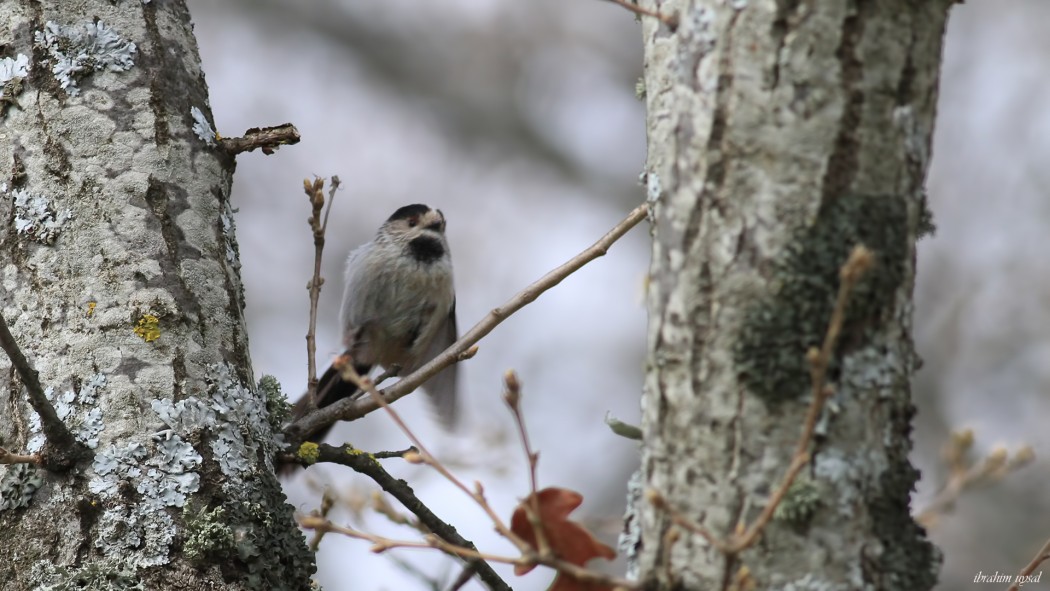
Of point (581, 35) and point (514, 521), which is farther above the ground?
point (581, 35)

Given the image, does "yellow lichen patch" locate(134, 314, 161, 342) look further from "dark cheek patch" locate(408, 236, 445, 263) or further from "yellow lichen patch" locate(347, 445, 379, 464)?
"dark cheek patch" locate(408, 236, 445, 263)

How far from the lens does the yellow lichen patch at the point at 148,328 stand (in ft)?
7.61

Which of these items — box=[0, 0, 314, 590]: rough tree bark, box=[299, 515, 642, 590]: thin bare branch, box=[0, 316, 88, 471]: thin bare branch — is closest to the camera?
box=[299, 515, 642, 590]: thin bare branch

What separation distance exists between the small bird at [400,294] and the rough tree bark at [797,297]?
391 centimetres

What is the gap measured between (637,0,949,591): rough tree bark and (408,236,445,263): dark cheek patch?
3935 mm

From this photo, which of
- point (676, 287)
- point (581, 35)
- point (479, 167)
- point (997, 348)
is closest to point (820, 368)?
point (676, 287)

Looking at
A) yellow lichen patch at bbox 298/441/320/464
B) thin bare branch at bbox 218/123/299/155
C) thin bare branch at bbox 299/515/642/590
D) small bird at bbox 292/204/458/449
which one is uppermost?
small bird at bbox 292/204/458/449

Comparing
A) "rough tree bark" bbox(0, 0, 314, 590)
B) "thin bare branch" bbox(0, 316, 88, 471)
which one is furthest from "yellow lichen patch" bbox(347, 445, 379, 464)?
"thin bare branch" bbox(0, 316, 88, 471)

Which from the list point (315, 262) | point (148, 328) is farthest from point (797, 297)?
point (315, 262)

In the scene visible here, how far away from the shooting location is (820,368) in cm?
127

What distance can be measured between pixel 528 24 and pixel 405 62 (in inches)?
54.3

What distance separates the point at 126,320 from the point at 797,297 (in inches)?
60.8

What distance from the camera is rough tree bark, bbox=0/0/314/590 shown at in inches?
84.4

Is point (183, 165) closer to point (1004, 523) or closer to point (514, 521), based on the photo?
point (514, 521)
